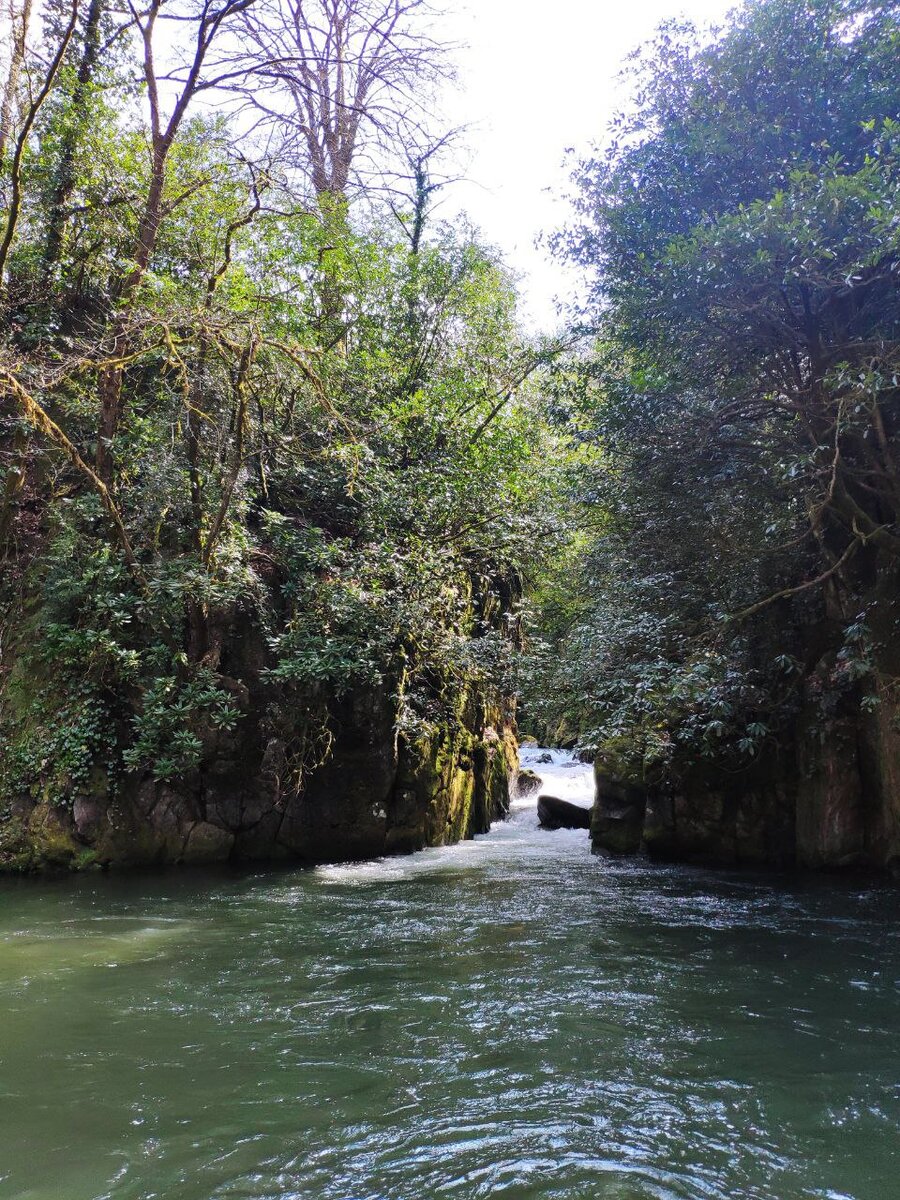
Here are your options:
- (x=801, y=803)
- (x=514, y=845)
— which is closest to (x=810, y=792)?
(x=801, y=803)

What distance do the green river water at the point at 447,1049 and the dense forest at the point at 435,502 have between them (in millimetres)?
2353

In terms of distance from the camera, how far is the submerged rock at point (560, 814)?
46.0ft

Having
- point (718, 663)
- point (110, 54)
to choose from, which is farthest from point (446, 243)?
point (718, 663)

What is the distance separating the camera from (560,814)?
14242mm

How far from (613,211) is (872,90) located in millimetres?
2783

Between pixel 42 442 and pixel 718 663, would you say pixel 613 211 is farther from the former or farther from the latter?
pixel 42 442

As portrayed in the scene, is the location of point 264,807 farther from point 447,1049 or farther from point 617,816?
point 447,1049

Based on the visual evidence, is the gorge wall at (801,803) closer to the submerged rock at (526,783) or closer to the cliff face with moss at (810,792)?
the cliff face with moss at (810,792)

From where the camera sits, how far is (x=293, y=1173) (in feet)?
9.87

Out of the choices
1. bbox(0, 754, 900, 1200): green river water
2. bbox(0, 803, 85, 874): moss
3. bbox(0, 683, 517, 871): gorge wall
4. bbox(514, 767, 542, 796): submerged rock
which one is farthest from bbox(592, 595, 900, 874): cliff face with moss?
bbox(0, 803, 85, 874): moss

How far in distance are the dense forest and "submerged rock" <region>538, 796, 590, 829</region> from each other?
123 cm

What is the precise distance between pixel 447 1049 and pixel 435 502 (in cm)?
944

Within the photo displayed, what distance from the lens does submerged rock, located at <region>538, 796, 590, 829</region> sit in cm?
1403

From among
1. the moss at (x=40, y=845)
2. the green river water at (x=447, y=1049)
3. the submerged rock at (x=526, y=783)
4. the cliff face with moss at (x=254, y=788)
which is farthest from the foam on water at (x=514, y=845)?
the moss at (x=40, y=845)
